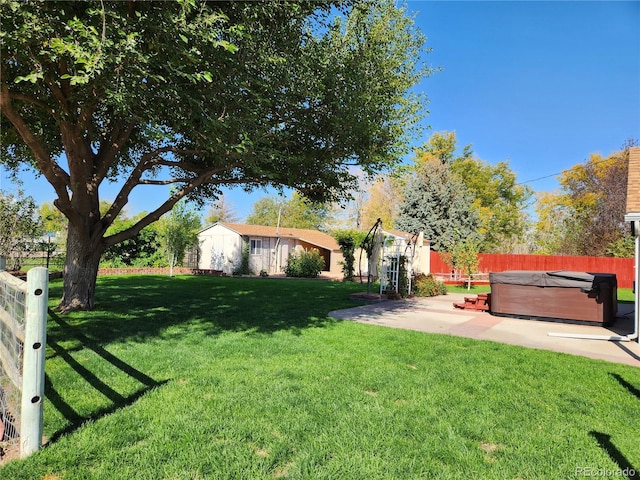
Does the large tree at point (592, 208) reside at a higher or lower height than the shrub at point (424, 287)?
higher

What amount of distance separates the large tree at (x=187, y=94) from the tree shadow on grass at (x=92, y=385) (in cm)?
284

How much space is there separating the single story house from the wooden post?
22.3m

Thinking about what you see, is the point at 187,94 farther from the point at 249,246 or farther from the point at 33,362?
the point at 249,246

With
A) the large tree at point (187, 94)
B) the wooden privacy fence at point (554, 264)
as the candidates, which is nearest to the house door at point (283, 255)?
the wooden privacy fence at point (554, 264)

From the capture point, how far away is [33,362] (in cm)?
242

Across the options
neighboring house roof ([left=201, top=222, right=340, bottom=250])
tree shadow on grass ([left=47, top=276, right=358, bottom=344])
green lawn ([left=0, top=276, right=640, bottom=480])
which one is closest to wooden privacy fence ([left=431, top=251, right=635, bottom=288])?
neighboring house roof ([left=201, top=222, right=340, bottom=250])

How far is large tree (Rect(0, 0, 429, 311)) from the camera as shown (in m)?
4.35

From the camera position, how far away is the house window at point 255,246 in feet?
84.7

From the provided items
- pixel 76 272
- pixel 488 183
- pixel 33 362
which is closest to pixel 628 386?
pixel 33 362

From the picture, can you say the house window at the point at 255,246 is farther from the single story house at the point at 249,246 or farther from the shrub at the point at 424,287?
the shrub at the point at 424,287

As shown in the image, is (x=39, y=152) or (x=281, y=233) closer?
(x=39, y=152)

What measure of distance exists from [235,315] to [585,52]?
11.5 metres

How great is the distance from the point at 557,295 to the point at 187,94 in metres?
8.56

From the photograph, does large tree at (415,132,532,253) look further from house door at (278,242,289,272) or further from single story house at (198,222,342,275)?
house door at (278,242,289,272)
